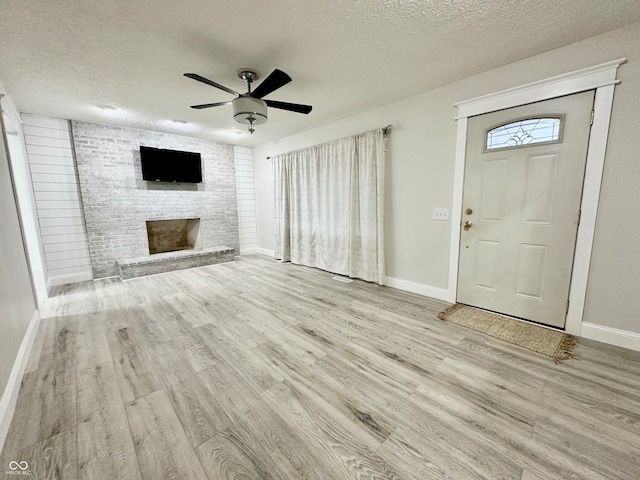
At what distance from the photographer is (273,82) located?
2.21 meters

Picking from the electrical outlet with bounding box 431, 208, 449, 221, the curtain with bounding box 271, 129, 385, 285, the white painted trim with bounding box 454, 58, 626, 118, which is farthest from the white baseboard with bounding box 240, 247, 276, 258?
the white painted trim with bounding box 454, 58, 626, 118

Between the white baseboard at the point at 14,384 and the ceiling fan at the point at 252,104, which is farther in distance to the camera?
the ceiling fan at the point at 252,104

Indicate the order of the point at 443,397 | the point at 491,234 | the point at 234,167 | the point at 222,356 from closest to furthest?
the point at 443,397
the point at 222,356
the point at 491,234
the point at 234,167

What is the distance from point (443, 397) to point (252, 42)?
304cm

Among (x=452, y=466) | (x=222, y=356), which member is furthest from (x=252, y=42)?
(x=452, y=466)

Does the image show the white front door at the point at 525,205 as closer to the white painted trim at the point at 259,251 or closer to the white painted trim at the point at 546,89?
the white painted trim at the point at 546,89

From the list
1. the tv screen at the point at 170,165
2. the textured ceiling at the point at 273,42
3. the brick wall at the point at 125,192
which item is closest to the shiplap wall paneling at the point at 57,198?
the brick wall at the point at 125,192

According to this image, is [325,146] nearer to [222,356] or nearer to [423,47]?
[423,47]

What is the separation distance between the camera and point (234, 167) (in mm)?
5637

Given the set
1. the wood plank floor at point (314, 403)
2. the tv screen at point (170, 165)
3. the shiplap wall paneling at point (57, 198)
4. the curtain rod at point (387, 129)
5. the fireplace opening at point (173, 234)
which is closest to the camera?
the wood plank floor at point (314, 403)

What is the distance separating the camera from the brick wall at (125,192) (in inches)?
159

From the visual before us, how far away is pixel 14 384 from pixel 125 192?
3.50 metres

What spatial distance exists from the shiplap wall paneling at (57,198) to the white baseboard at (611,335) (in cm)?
662

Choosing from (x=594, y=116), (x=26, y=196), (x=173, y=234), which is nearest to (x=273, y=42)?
(x=594, y=116)
